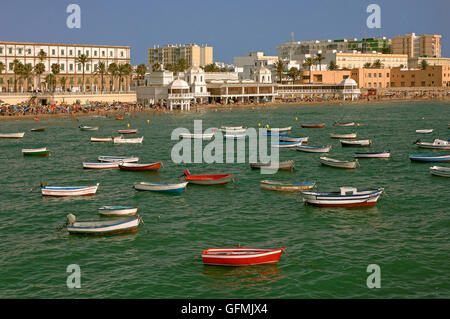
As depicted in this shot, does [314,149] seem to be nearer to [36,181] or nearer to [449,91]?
[36,181]

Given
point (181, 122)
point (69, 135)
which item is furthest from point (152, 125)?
point (69, 135)

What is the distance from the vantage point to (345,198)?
39.7 m

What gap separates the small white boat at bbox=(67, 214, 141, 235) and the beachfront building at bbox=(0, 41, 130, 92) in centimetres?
A: 10465

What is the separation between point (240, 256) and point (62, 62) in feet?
408

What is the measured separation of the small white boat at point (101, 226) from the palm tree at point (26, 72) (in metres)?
101

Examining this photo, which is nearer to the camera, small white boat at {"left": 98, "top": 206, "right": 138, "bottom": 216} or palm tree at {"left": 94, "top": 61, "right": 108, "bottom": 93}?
small white boat at {"left": 98, "top": 206, "right": 138, "bottom": 216}

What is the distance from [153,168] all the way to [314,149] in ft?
73.0

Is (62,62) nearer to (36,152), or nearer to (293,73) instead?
(293,73)

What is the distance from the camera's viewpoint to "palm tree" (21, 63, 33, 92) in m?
127

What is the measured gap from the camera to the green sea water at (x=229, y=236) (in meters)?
27.3

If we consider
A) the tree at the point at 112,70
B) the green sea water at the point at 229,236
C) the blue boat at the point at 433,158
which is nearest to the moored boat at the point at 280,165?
the green sea water at the point at 229,236

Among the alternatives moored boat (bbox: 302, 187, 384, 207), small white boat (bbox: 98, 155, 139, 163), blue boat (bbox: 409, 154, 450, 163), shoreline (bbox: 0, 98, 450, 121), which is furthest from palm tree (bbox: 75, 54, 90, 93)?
moored boat (bbox: 302, 187, 384, 207)

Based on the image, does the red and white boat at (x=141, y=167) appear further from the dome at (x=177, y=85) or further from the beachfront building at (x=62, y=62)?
the dome at (x=177, y=85)

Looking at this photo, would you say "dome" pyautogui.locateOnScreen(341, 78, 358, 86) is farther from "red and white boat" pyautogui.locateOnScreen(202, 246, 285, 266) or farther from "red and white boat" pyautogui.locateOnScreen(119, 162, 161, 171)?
"red and white boat" pyautogui.locateOnScreen(202, 246, 285, 266)
